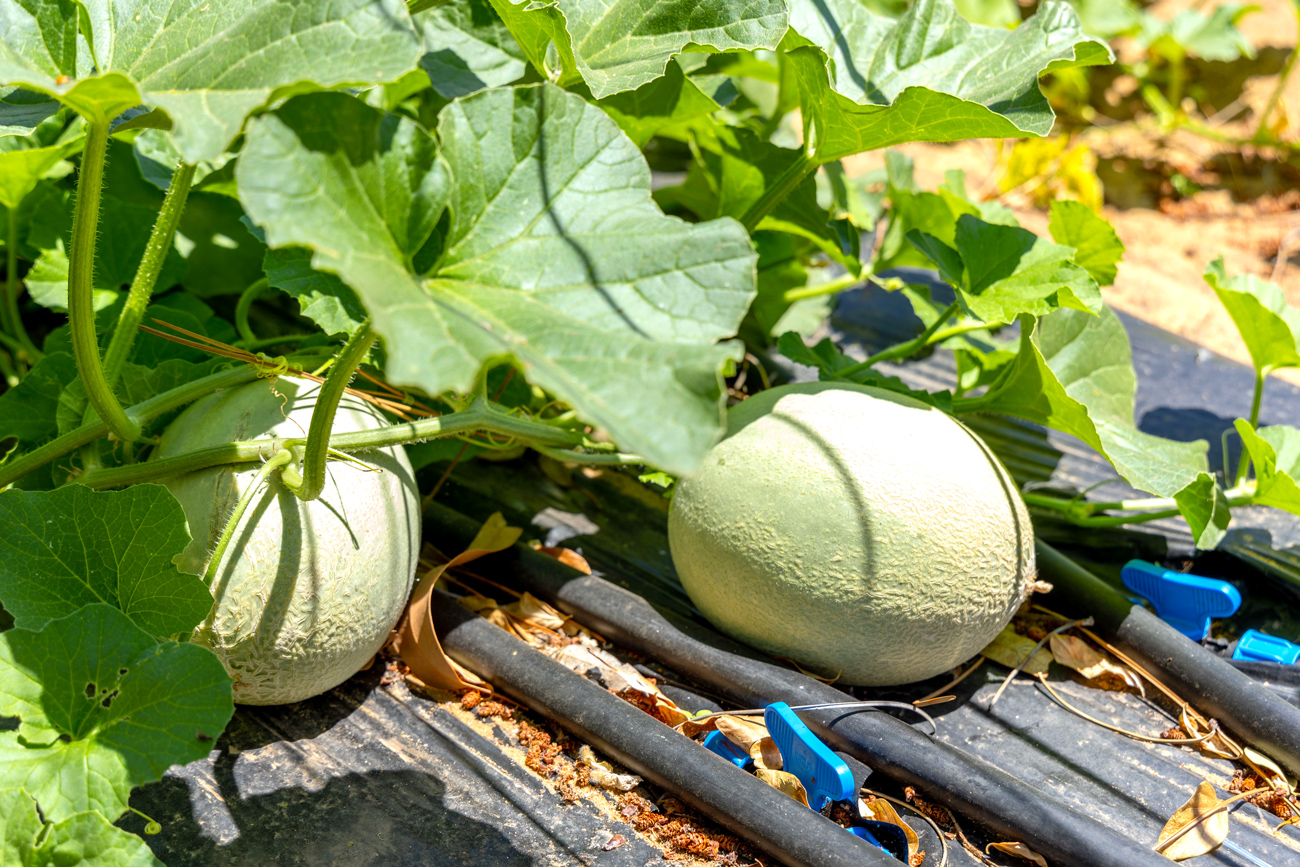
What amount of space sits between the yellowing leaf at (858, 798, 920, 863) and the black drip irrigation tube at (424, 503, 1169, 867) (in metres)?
0.05

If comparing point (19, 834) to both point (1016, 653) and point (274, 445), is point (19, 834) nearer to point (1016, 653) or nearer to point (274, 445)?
point (274, 445)

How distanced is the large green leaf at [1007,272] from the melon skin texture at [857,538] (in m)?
0.26

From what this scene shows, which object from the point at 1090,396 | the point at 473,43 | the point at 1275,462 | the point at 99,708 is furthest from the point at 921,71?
the point at 99,708

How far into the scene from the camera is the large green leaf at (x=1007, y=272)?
1770 mm

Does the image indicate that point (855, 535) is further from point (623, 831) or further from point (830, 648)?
point (623, 831)

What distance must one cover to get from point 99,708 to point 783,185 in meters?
1.41

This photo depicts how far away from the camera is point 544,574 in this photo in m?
1.83

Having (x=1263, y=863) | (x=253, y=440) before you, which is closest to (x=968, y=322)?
(x=1263, y=863)

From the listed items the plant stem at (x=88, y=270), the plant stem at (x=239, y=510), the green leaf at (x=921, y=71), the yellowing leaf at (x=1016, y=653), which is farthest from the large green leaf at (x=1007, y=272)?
the plant stem at (x=88, y=270)

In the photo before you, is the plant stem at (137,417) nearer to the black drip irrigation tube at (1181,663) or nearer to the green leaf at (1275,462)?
the black drip irrigation tube at (1181,663)

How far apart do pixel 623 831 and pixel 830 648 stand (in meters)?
0.45

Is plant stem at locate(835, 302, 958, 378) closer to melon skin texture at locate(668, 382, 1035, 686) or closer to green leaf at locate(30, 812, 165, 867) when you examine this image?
melon skin texture at locate(668, 382, 1035, 686)

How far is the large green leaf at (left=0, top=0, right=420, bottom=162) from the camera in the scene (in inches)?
40.6

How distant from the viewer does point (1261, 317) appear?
6.73 ft
